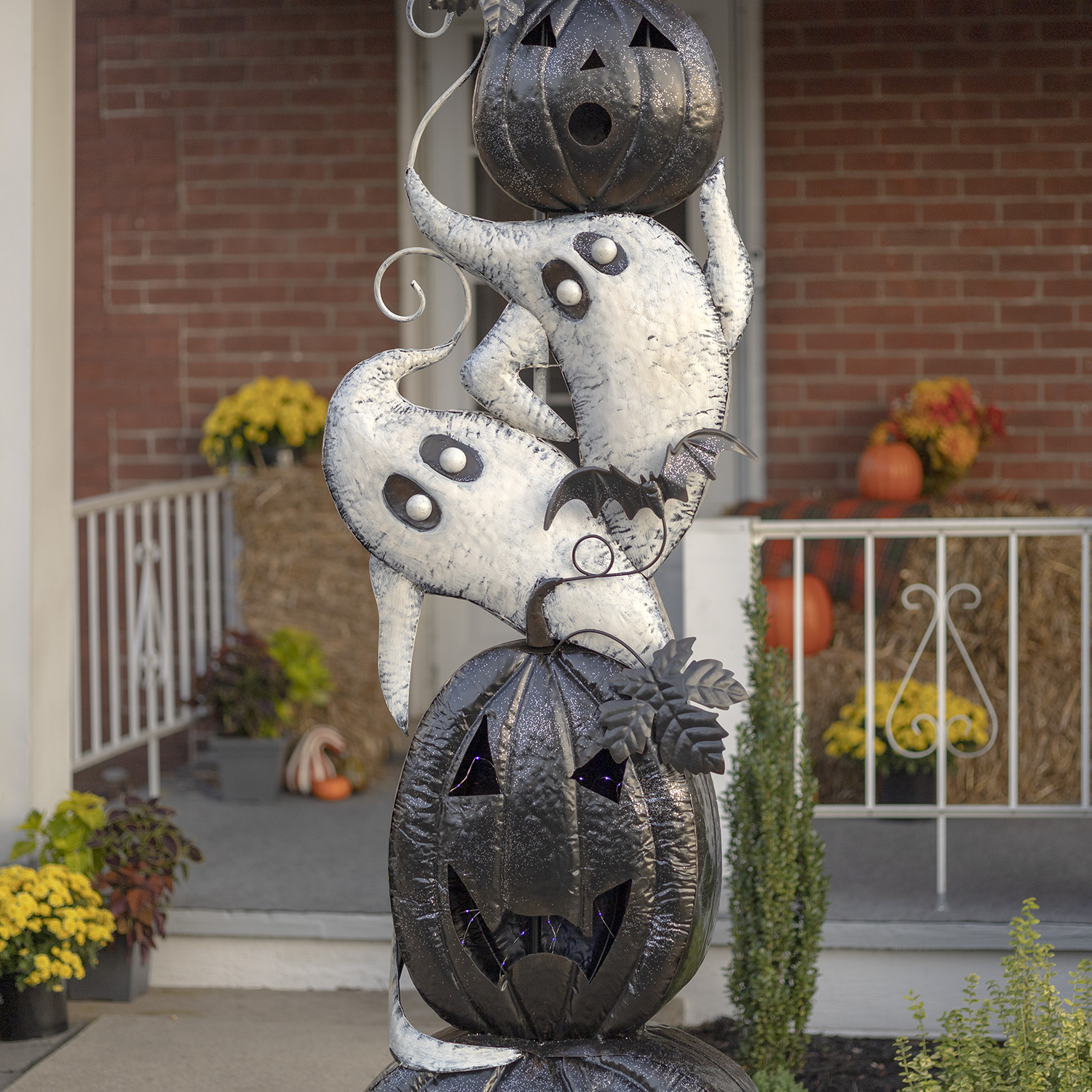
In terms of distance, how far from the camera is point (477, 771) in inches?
73.7

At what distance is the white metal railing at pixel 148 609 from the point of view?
4.36 m

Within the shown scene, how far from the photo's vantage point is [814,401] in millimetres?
5582

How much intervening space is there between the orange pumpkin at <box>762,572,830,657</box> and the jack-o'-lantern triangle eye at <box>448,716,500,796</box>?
8.30ft

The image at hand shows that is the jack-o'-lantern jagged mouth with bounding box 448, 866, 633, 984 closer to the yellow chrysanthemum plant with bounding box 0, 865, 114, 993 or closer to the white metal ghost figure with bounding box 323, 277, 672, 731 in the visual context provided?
the white metal ghost figure with bounding box 323, 277, 672, 731

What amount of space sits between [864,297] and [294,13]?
280 cm

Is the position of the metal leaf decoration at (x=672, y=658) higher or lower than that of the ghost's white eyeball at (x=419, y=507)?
lower

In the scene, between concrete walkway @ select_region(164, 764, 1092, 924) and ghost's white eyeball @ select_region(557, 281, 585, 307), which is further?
concrete walkway @ select_region(164, 764, 1092, 924)

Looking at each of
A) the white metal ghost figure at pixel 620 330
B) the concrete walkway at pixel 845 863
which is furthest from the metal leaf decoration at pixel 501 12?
the concrete walkway at pixel 845 863

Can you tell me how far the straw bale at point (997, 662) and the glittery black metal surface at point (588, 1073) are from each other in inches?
113

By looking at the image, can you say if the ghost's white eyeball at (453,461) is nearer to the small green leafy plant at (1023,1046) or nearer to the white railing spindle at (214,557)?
the small green leafy plant at (1023,1046)

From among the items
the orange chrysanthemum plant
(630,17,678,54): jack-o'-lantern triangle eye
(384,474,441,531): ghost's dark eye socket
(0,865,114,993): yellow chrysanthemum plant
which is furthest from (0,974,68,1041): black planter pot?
the orange chrysanthemum plant

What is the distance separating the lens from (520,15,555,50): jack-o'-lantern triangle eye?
75.6 inches

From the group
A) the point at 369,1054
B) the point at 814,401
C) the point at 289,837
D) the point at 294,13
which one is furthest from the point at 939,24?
the point at 369,1054

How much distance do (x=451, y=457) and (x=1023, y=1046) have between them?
1439 millimetres
